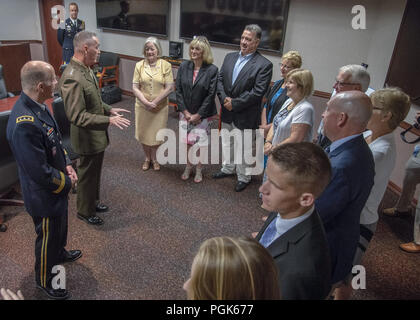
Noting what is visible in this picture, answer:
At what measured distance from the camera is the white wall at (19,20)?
23.1ft

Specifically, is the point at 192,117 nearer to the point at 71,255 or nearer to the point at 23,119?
the point at 71,255

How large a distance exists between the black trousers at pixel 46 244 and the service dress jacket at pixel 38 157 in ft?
0.21

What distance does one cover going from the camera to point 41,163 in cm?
164

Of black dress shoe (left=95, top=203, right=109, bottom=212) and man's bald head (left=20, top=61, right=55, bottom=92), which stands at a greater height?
man's bald head (left=20, top=61, right=55, bottom=92)

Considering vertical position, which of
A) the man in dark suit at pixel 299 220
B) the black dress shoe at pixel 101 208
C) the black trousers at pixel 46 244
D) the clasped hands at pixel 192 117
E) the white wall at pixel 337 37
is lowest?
the black dress shoe at pixel 101 208

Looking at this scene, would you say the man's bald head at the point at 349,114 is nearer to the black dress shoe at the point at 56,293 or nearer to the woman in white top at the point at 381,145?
the woman in white top at the point at 381,145

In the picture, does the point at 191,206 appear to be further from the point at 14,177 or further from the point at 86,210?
the point at 14,177

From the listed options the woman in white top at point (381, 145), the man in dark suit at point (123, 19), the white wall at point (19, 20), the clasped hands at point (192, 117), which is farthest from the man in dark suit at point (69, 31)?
the woman in white top at point (381, 145)

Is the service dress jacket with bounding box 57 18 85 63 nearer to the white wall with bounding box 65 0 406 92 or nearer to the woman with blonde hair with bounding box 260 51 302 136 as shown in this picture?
the white wall with bounding box 65 0 406 92

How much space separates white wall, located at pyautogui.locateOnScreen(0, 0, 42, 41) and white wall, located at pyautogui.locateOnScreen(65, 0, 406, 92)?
6.11m

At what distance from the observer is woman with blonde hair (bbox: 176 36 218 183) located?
311 cm

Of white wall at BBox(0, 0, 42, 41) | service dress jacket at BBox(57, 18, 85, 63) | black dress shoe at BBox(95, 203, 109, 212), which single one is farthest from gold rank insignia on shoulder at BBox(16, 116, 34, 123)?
white wall at BBox(0, 0, 42, 41)

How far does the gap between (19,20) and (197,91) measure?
6.54 m
